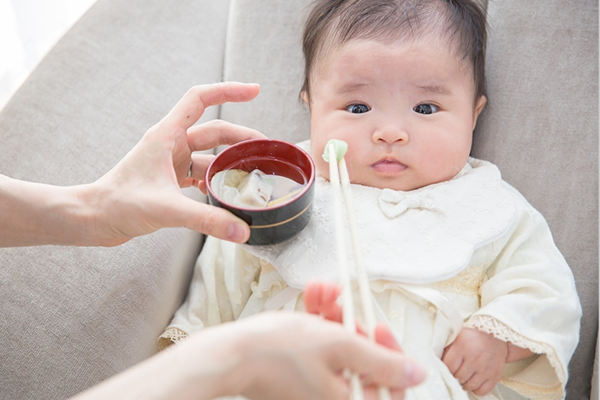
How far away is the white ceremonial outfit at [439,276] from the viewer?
42.5 inches

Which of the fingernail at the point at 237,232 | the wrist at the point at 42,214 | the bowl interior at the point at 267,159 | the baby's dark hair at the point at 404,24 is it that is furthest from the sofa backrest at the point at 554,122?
the wrist at the point at 42,214

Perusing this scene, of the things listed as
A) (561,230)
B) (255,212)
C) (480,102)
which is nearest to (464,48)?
(480,102)

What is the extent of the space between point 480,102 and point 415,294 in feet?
1.82

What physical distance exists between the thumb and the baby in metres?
0.24

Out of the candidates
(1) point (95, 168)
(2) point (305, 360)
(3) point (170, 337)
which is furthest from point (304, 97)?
(2) point (305, 360)

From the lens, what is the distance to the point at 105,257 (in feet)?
4.04

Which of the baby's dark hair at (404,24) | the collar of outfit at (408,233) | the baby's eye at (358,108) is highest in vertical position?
the baby's dark hair at (404,24)

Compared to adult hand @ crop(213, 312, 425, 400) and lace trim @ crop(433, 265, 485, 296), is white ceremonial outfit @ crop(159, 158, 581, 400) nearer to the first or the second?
lace trim @ crop(433, 265, 485, 296)

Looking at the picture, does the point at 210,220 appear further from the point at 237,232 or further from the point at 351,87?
the point at 351,87

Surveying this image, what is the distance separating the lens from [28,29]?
6.56ft

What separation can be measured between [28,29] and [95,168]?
976 millimetres

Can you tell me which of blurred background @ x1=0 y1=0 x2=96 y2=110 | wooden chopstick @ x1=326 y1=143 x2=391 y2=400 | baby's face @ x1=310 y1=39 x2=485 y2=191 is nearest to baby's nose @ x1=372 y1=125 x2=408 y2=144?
baby's face @ x1=310 y1=39 x2=485 y2=191

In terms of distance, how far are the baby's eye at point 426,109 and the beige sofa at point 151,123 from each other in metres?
0.26

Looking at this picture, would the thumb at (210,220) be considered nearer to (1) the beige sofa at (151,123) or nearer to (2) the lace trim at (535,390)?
(1) the beige sofa at (151,123)
